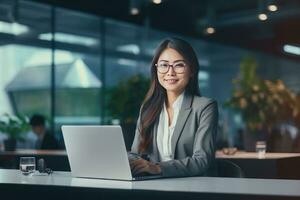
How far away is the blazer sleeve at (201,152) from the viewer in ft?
8.62

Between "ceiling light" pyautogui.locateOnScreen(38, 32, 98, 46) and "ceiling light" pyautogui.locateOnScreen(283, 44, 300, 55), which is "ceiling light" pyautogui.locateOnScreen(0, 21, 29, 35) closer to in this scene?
"ceiling light" pyautogui.locateOnScreen(38, 32, 98, 46)

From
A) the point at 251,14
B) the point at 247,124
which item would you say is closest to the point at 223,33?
the point at 251,14

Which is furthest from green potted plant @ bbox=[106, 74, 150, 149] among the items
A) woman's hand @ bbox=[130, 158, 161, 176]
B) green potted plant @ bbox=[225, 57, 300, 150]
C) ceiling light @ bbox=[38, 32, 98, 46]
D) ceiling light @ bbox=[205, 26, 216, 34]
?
woman's hand @ bbox=[130, 158, 161, 176]

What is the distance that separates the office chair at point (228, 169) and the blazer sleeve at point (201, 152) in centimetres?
45

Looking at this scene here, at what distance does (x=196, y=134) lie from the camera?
2.93 meters

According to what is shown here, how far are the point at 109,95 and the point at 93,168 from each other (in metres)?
8.19

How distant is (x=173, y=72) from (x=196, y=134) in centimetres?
34

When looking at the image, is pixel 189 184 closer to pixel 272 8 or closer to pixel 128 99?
pixel 272 8

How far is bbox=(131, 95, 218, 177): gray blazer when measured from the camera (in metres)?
2.84

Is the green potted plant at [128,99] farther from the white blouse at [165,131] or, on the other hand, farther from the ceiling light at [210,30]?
the white blouse at [165,131]

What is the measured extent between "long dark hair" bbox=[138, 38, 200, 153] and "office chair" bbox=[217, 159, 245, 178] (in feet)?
1.74

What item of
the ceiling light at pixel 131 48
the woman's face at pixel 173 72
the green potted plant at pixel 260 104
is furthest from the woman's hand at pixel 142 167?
the ceiling light at pixel 131 48

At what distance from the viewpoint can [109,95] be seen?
423 inches

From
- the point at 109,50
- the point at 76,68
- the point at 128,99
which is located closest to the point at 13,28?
the point at 76,68
